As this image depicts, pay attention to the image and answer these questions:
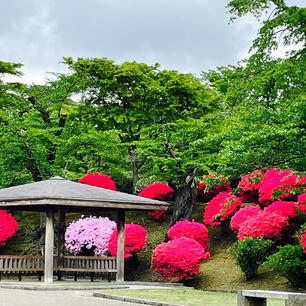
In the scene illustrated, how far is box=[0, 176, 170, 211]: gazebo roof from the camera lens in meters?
14.9

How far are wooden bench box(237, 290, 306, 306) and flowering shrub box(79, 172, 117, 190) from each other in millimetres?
15840

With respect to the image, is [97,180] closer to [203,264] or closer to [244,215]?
[203,264]

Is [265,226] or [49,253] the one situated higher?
[265,226]

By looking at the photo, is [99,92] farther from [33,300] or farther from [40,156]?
[33,300]

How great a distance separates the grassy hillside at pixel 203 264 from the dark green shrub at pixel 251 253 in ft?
1.28

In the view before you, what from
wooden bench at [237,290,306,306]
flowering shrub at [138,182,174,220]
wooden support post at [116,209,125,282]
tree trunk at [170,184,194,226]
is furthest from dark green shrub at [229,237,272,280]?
flowering shrub at [138,182,174,220]

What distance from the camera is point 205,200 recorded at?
2603 cm

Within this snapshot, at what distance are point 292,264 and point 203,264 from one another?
16.4 feet

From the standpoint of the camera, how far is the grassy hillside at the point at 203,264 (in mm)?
15758

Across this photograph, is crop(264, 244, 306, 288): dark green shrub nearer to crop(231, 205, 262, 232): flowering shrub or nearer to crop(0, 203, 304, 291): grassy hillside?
crop(0, 203, 304, 291): grassy hillside

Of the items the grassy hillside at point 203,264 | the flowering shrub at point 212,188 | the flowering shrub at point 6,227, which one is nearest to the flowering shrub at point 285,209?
the flowering shrub at point 212,188

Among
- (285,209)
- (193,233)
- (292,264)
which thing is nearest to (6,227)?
(193,233)

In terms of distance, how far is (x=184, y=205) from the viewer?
70.4 ft

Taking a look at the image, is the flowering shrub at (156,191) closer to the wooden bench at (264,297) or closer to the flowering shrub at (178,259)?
the flowering shrub at (178,259)
